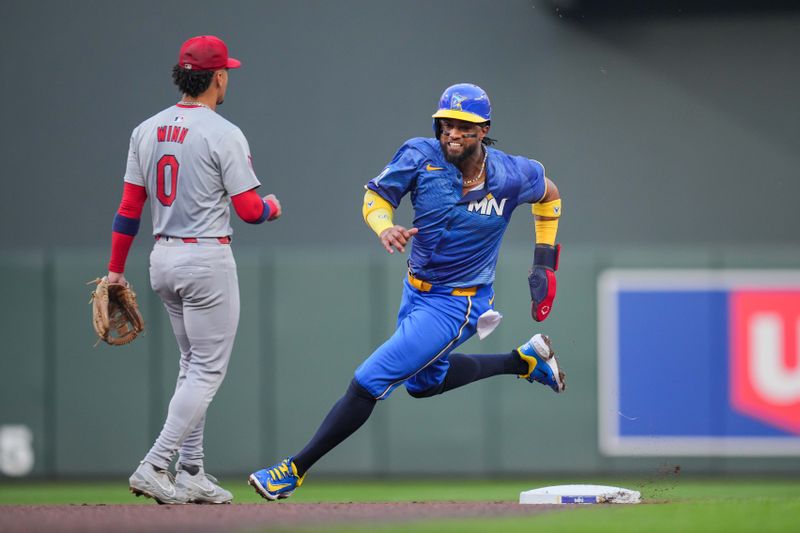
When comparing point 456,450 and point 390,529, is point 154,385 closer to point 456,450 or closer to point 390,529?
point 456,450

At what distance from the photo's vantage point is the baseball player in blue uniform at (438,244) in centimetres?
584

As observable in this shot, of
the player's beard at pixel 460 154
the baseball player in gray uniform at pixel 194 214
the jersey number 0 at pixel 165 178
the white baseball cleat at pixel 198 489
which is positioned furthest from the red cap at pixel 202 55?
the white baseball cleat at pixel 198 489

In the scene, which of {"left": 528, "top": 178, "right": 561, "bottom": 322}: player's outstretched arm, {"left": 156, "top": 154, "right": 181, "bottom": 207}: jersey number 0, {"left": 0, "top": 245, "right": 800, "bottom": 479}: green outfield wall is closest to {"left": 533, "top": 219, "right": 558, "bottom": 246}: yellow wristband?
{"left": 528, "top": 178, "right": 561, "bottom": 322}: player's outstretched arm

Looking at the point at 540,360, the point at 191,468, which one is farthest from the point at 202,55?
the point at 540,360

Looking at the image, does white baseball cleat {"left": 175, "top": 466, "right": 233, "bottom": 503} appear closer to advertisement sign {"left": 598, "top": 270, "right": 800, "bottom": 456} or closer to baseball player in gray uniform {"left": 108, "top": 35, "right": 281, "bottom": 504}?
baseball player in gray uniform {"left": 108, "top": 35, "right": 281, "bottom": 504}

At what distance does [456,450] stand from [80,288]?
10.1 feet

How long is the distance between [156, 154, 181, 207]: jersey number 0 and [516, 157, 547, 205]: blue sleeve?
1620mm

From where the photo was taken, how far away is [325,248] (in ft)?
37.8

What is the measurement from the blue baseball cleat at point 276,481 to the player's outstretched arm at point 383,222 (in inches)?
43.4

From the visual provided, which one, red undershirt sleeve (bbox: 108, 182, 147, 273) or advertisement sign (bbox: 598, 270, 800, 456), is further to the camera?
advertisement sign (bbox: 598, 270, 800, 456)

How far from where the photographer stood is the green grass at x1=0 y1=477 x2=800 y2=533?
194 inches

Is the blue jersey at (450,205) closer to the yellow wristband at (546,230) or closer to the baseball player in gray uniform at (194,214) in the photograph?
the yellow wristband at (546,230)

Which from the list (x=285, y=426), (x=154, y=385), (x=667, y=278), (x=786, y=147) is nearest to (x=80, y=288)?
(x=154, y=385)

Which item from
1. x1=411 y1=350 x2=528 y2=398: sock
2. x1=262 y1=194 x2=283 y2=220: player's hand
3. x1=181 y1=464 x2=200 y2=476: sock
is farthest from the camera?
x1=411 y1=350 x2=528 y2=398: sock
